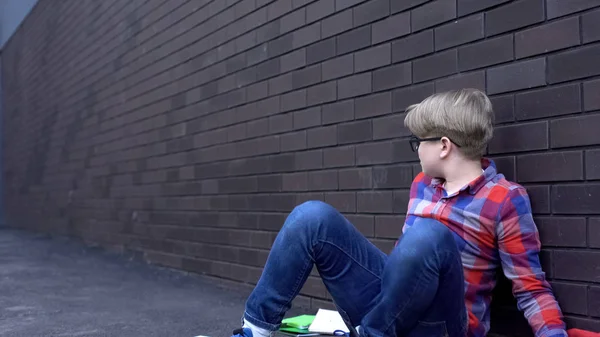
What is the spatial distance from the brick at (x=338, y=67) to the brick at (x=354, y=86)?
4cm

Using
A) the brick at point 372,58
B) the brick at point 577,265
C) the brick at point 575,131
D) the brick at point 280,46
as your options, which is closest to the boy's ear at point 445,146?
the brick at point 575,131

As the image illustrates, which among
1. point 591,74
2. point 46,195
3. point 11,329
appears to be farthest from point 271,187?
point 46,195

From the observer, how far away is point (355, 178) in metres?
3.41

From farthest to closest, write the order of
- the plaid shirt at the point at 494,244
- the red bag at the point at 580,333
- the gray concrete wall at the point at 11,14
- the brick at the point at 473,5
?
the gray concrete wall at the point at 11,14, the brick at the point at 473,5, the plaid shirt at the point at 494,244, the red bag at the point at 580,333

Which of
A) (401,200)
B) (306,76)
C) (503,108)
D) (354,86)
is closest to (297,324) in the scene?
(401,200)

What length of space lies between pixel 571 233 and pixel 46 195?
8955mm

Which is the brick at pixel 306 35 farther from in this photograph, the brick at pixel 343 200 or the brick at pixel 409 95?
the brick at pixel 343 200

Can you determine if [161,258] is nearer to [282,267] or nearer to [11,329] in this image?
[11,329]

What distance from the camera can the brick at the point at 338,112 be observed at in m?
3.44

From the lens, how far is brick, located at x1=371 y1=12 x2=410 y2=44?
3057mm

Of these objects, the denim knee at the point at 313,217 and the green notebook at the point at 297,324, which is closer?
the denim knee at the point at 313,217

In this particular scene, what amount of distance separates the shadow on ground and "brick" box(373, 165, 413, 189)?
3.20 feet

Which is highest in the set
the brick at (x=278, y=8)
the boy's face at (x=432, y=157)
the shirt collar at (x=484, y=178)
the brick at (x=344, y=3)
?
the brick at (x=278, y=8)

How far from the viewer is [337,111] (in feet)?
11.6
